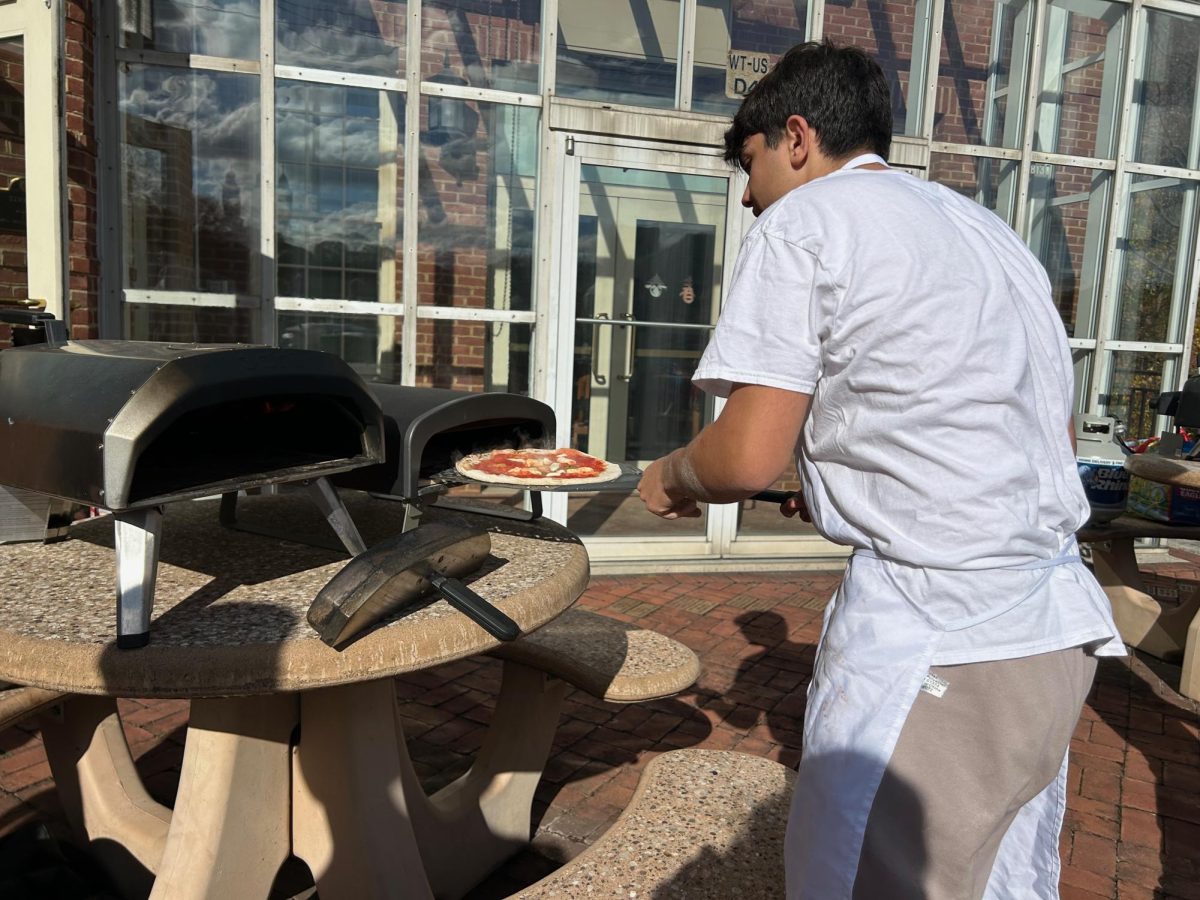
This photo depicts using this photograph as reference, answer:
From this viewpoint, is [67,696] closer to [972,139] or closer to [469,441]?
[469,441]

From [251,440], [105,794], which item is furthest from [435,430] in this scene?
[105,794]

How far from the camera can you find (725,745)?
3539 millimetres

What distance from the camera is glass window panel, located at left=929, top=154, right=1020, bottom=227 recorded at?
20.5 feet

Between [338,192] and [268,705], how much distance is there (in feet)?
13.2

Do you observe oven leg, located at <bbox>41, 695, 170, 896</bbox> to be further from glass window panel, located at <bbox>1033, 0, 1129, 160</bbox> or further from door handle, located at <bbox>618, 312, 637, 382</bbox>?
glass window panel, located at <bbox>1033, 0, 1129, 160</bbox>

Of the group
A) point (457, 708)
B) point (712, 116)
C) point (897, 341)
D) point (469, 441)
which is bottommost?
point (457, 708)

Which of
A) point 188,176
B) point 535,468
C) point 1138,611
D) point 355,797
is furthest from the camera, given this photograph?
point 188,176

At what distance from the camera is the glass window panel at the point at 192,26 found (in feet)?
15.8

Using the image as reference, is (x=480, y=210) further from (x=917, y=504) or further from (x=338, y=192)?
(x=917, y=504)

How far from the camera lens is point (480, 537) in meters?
1.75

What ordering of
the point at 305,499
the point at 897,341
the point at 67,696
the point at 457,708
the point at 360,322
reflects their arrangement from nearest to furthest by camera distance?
1. the point at 897,341
2. the point at 67,696
3. the point at 305,499
4. the point at 457,708
5. the point at 360,322

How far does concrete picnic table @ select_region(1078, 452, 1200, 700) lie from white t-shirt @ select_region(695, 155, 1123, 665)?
8.98 feet

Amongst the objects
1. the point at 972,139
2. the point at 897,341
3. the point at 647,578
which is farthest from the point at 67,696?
the point at 972,139

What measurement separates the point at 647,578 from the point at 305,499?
339cm
